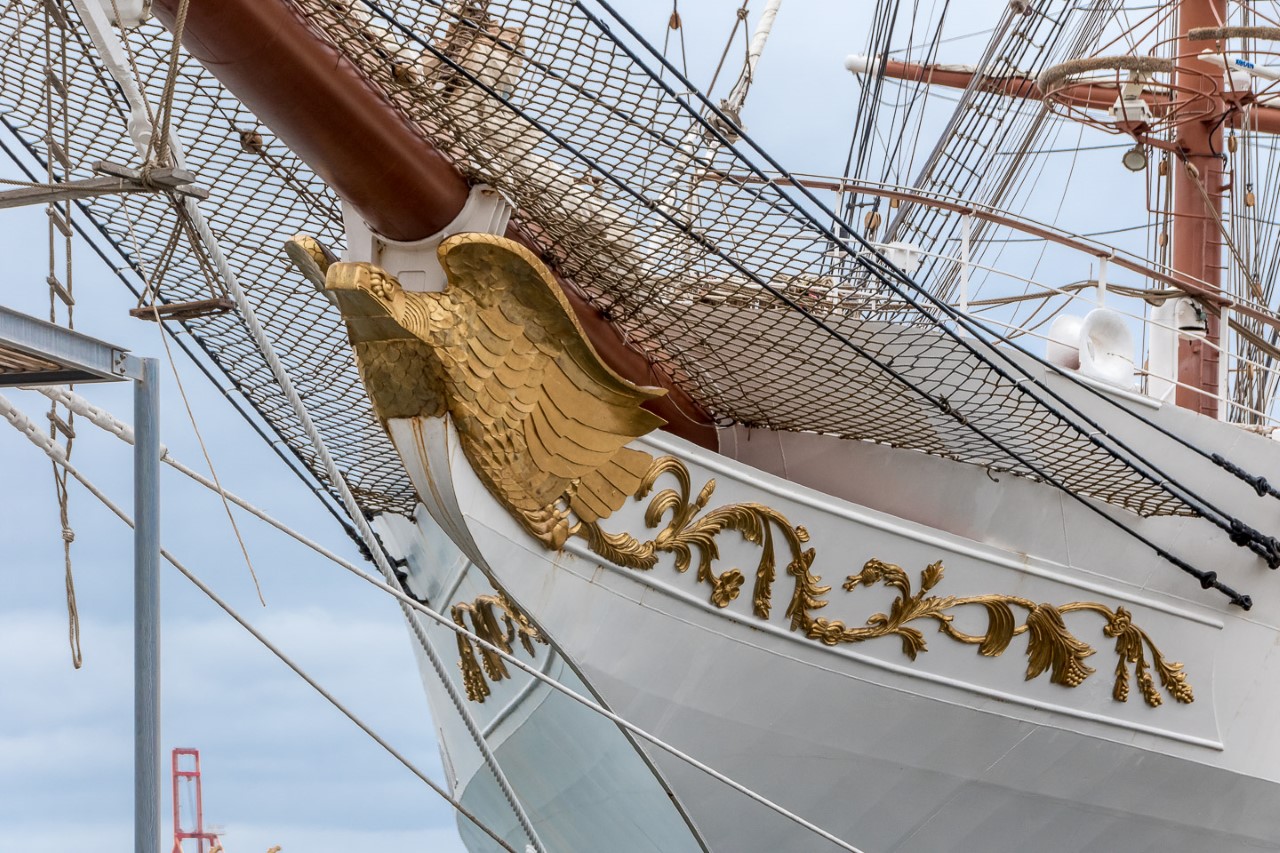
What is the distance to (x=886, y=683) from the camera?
5.30 meters

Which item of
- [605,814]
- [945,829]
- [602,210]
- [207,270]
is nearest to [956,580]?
[945,829]

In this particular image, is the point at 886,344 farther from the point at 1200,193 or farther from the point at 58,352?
the point at 1200,193

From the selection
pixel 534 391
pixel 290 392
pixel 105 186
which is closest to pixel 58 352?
pixel 105 186

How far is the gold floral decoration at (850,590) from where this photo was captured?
4859mm

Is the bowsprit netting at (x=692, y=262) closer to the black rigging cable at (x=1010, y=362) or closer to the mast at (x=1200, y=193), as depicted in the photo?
the black rigging cable at (x=1010, y=362)

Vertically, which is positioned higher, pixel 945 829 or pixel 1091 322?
pixel 1091 322

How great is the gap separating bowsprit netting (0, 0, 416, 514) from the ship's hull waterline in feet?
2.79

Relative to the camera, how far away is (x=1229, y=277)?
930cm

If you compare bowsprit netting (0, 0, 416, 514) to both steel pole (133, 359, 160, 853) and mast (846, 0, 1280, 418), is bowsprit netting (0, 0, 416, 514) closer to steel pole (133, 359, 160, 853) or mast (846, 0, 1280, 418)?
steel pole (133, 359, 160, 853)

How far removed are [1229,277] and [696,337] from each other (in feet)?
17.4

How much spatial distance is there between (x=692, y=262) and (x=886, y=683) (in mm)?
1483

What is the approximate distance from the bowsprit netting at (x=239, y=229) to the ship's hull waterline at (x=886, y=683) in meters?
0.85

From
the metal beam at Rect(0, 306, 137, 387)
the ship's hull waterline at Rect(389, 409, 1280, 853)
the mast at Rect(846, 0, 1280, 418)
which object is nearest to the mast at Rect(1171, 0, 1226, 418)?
the mast at Rect(846, 0, 1280, 418)

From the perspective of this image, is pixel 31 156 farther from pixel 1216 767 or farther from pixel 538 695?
pixel 1216 767
